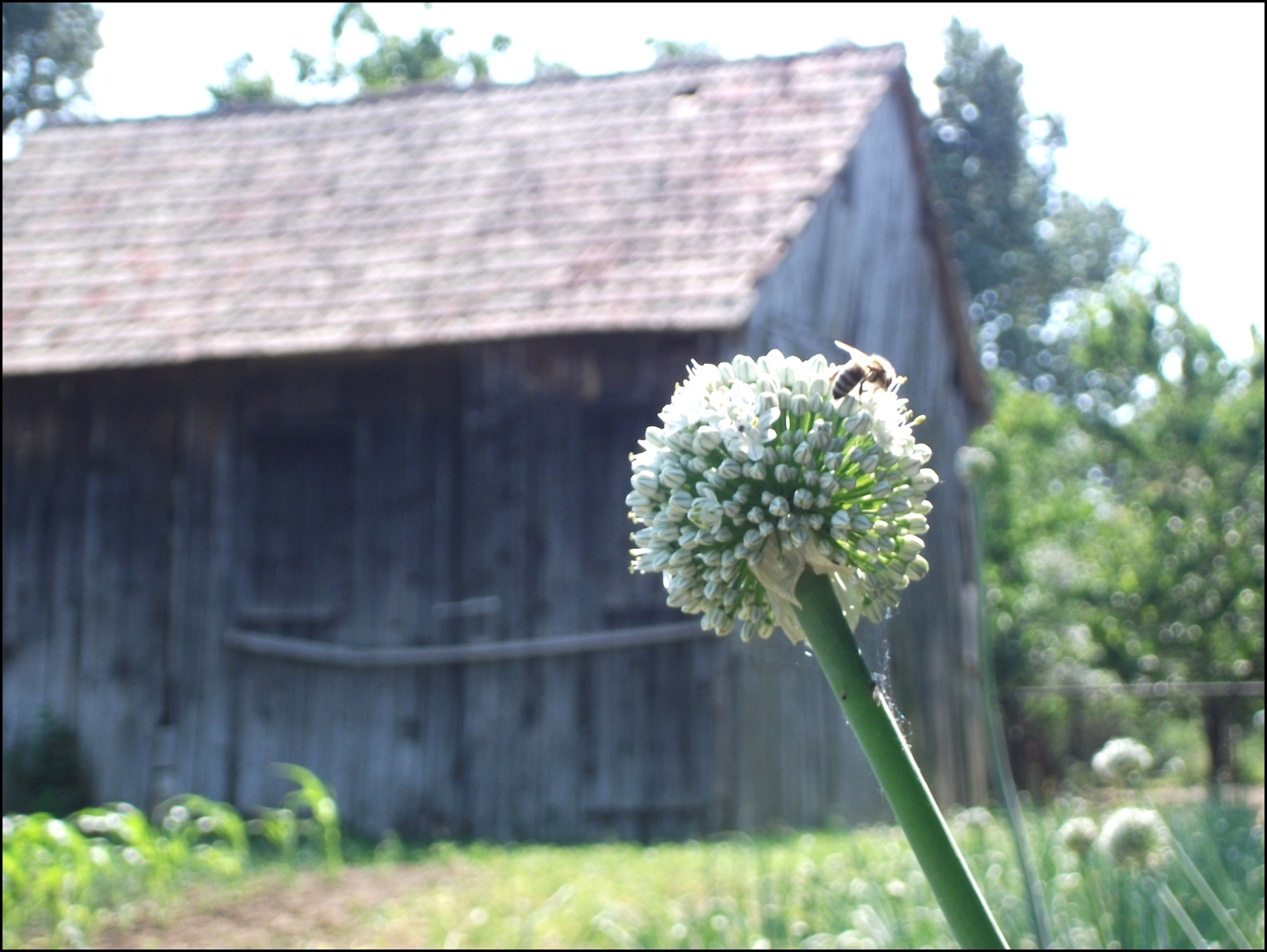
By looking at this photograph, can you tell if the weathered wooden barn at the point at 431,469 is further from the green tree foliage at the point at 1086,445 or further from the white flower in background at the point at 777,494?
the white flower in background at the point at 777,494

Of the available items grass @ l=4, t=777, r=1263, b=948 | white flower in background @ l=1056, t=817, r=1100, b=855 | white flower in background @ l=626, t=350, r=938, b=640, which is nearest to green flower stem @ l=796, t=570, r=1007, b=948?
white flower in background @ l=626, t=350, r=938, b=640

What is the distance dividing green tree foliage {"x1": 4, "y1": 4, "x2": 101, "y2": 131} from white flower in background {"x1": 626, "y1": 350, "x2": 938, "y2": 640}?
485 centimetres

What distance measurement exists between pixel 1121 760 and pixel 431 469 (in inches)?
280

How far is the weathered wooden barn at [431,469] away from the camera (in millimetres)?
9445

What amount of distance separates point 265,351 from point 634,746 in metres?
3.69

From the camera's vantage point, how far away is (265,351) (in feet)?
31.4

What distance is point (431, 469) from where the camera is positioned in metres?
→ 10.2

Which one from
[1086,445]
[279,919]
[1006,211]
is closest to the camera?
[279,919]

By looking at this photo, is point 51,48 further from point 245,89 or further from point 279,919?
point 245,89

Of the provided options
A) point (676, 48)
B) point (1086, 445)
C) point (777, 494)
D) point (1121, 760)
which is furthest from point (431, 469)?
point (676, 48)

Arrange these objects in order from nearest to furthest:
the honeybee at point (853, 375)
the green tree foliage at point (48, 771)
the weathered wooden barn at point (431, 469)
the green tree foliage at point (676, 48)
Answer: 1. the honeybee at point (853, 375)
2. the weathered wooden barn at point (431, 469)
3. the green tree foliage at point (48, 771)
4. the green tree foliage at point (676, 48)

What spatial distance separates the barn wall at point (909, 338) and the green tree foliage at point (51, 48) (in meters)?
4.65

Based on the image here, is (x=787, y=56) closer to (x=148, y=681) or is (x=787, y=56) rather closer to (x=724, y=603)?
(x=148, y=681)

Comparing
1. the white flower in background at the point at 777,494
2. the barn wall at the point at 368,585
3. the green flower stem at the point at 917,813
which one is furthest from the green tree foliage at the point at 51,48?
the green flower stem at the point at 917,813
